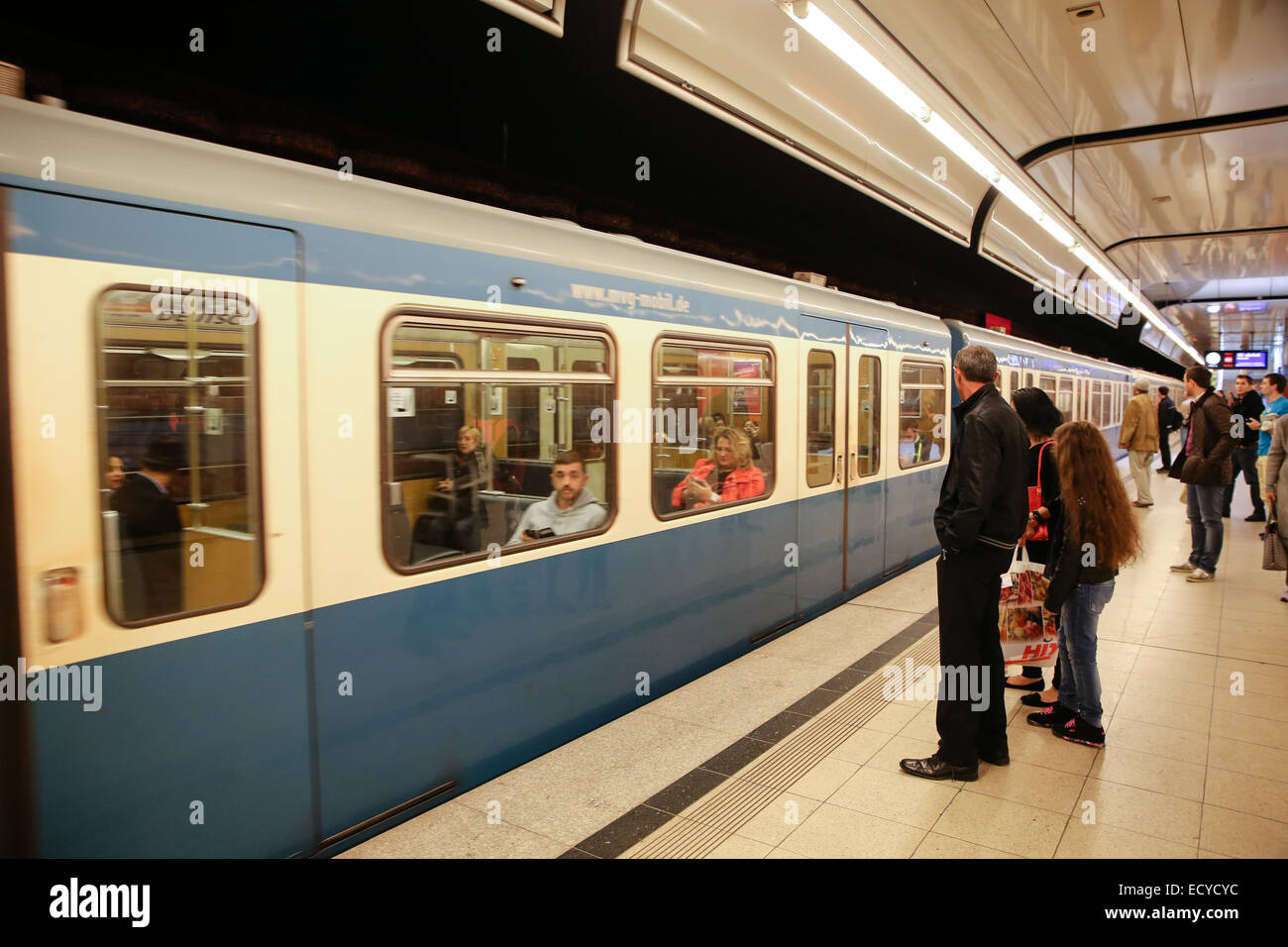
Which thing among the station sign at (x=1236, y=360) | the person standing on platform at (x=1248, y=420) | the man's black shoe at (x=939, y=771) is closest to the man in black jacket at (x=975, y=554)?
the man's black shoe at (x=939, y=771)

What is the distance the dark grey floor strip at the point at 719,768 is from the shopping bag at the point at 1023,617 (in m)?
0.96

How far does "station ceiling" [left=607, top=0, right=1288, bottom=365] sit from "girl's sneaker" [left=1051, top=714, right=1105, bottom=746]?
3.25 meters

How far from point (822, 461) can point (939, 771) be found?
279 cm

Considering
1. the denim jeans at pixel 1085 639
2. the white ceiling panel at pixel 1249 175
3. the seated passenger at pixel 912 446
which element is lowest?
the denim jeans at pixel 1085 639

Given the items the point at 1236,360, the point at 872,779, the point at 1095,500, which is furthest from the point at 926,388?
the point at 1236,360

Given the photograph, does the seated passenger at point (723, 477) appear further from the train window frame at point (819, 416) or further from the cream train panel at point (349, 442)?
the cream train panel at point (349, 442)

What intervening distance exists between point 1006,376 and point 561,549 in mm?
7679

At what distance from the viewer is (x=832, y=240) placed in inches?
375

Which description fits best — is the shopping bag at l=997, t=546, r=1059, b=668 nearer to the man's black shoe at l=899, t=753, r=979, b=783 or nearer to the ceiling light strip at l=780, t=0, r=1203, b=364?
the man's black shoe at l=899, t=753, r=979, b=783

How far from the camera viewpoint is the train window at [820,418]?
5.74 m

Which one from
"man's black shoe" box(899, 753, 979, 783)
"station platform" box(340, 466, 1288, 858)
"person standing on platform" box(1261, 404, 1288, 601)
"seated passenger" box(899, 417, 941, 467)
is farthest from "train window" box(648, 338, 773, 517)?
"person standing on platform" box(1261, 404, 1288, 601)

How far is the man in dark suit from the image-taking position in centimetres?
229
